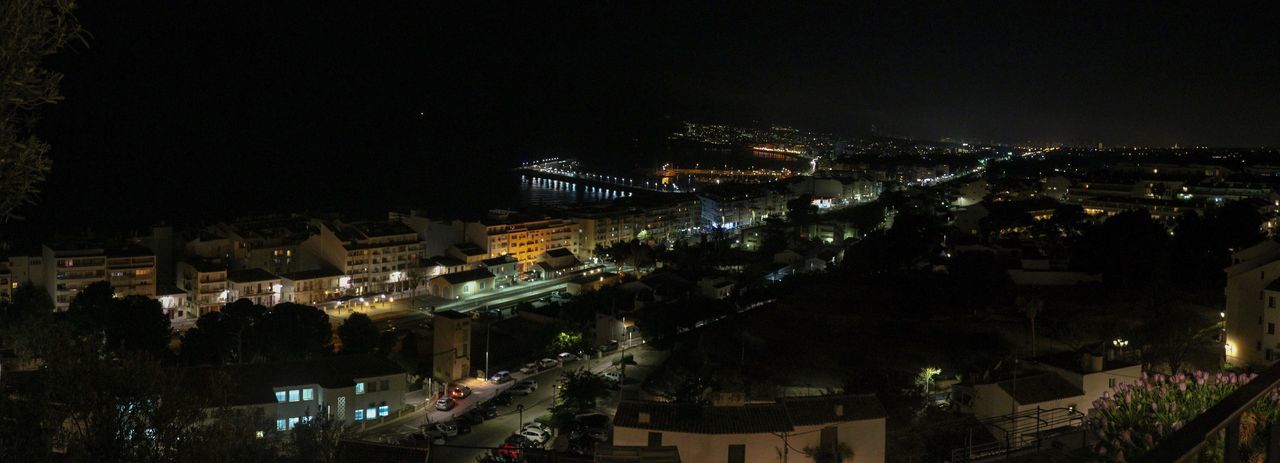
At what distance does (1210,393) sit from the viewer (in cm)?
192

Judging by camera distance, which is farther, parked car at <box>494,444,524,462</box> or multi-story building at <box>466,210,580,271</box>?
multi-story building at <box>466,210,580,271</box>

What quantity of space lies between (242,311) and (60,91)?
916cm

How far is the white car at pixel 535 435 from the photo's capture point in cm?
599

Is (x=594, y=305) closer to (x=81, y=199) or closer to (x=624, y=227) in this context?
(x=624, y=227)

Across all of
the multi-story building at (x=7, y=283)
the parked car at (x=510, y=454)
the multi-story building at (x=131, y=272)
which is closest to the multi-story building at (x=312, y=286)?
the multi-story building at (x=131, y=272)

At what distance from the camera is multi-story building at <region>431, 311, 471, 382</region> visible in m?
8.85

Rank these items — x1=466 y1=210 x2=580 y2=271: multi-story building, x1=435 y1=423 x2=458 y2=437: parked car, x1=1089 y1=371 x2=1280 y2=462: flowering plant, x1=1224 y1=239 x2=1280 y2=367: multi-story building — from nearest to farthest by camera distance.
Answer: x1=1089 y1=371 x2=1280 y2=462: flowering plant < x1=1224 y1=239 x2=1280 y2=367: multi-story building < x1=435 y1=423 x2=458 y2=437: parked car < x1=466 y1=210 x2=580 y2=271: multi-story building

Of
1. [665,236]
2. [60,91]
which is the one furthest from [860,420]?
[665,236]

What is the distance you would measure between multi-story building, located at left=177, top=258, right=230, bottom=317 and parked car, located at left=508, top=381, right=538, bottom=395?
670 centimetres

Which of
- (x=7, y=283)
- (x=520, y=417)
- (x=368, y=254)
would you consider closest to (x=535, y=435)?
(x=520, y=417)

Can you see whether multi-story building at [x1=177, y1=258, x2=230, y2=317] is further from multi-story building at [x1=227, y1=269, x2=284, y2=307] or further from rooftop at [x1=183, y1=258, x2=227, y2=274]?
multi-story building at [x1=227, y1=269, x2=284, y2=307]

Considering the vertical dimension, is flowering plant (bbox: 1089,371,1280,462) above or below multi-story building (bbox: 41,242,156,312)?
above

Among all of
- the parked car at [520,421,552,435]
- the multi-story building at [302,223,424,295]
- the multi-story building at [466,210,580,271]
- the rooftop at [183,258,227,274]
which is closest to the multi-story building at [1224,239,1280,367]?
the parked car at [520,421,552,435]

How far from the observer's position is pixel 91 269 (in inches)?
499
